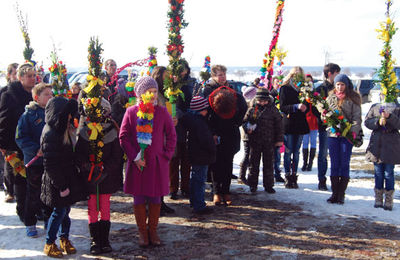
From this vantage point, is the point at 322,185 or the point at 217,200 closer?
the point at 217,200

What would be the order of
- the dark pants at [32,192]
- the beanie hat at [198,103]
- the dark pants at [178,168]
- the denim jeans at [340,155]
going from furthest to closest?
the dark pants at [178,168] < the denim jeans at [340,155] < the beanie hat at [198,103] < the dark pants at [32,192]

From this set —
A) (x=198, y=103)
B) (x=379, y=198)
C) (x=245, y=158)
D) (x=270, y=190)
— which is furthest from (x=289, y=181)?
(x=198, y=103)

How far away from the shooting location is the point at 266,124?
613 cm

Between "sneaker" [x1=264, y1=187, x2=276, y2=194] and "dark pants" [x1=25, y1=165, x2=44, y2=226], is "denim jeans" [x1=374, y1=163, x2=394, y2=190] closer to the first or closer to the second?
"sneaker" [x1=264, y1=187, x2=276, y2=194]

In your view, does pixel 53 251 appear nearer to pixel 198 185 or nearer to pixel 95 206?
pixel 95 206

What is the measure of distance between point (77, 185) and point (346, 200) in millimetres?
4347

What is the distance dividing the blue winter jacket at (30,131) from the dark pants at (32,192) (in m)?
0.11

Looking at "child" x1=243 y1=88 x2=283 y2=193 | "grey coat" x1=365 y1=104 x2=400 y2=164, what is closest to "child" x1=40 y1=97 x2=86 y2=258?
"child" x1=243 y1=88 x2=283 y2=193

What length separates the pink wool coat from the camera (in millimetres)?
Result: 4078

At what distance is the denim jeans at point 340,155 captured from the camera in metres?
5.69

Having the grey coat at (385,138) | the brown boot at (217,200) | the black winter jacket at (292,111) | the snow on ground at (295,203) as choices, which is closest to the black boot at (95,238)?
the snow on ground at (295,203)

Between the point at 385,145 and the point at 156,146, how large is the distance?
140 inches

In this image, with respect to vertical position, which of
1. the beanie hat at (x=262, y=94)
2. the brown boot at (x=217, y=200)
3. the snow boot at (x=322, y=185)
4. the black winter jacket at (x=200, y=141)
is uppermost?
the beanie hat at (x=262, y=94)

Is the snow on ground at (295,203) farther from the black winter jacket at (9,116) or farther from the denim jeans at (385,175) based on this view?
the black winter jacket at (9,116)
